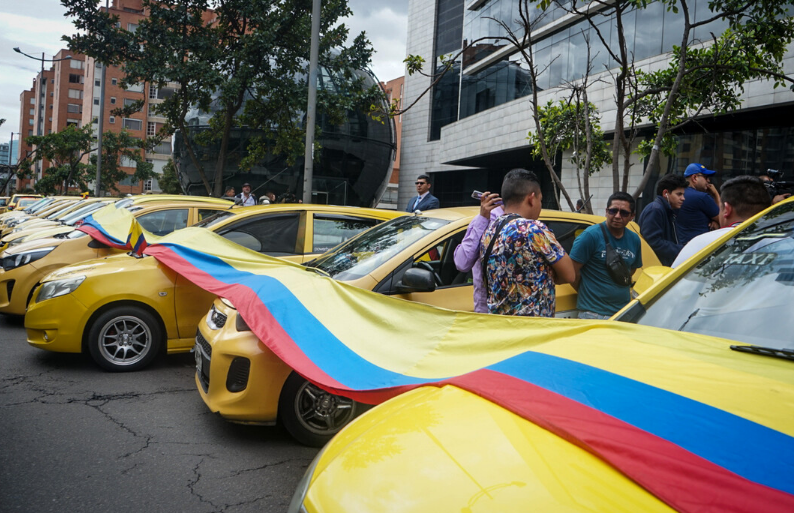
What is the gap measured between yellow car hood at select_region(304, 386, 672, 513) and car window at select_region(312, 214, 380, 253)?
16.7 ft

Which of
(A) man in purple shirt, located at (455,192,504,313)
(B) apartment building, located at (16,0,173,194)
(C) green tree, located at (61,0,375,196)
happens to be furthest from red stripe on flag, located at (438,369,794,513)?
(B) apartment building, located at (16,0,173,194)

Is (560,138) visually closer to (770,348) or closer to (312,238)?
(312,238)

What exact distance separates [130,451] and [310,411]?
1.23m

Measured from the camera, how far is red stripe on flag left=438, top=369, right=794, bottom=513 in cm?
129

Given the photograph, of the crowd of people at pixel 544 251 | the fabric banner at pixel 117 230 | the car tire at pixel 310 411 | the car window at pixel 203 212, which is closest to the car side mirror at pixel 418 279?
the crowd of people at pixel 544 251

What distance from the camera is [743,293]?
2.32 m

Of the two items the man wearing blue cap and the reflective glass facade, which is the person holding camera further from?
the reflective glass facade

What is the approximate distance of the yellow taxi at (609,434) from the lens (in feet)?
4.44

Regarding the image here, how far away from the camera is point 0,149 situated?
563ft

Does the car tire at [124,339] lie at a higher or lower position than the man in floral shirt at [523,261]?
lower

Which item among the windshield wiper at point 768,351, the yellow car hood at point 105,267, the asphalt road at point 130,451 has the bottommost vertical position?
the asphalt road at point 130,451

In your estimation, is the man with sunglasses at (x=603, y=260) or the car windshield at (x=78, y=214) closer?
the man with sunglasses at (x=603, y=260)

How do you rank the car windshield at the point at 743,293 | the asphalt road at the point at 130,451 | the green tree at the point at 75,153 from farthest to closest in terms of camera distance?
1. the green tree at the point at 75,153
2. the asphalt road at the point at 130,451
3. the car windshield at the point at 743,293

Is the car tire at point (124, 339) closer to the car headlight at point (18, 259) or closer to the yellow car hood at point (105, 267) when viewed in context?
the yellow car hood at point (105, 267)
